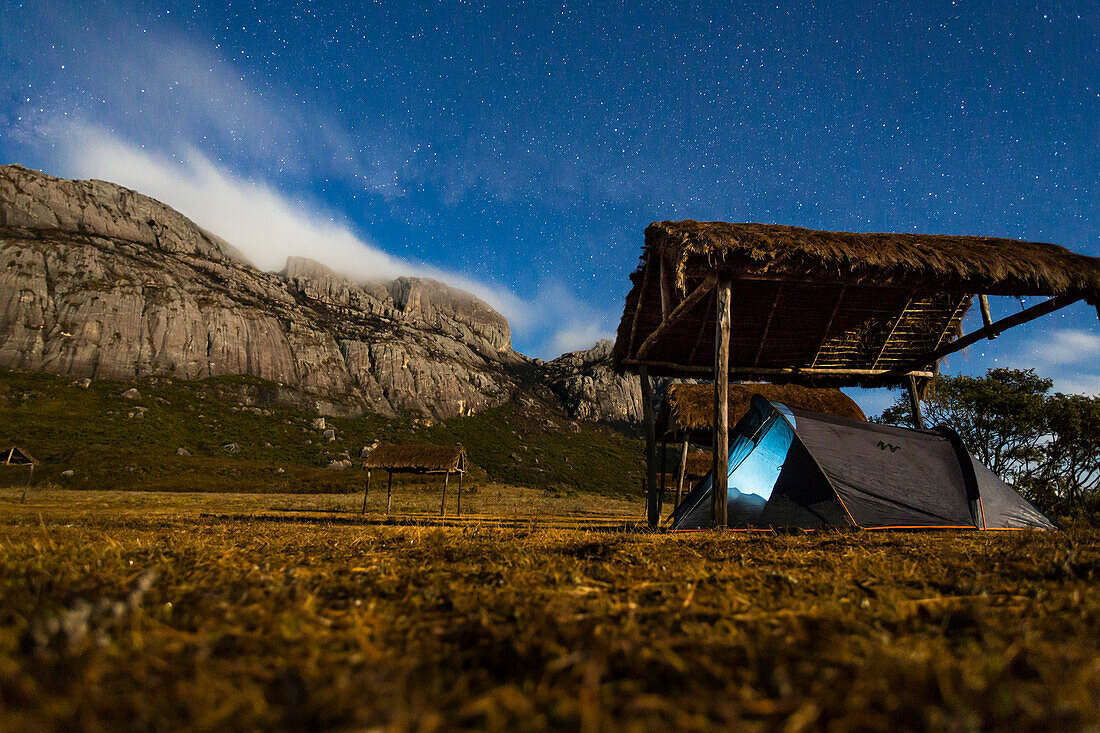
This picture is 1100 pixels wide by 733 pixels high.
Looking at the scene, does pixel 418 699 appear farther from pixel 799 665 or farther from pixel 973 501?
pixel 973 501

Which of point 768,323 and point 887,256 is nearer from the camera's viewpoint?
point 887,256

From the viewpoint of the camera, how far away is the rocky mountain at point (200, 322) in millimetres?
53031

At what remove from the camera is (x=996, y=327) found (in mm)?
8547

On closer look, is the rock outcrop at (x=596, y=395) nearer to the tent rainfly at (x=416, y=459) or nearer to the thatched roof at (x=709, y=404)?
the tent rainfly at (x=416, y=459)

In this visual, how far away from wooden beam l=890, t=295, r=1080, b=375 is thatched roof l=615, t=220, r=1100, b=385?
71mm

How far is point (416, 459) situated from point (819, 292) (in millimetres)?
19399

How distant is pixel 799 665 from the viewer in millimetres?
905

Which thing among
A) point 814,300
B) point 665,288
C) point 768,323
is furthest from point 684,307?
point 814,300

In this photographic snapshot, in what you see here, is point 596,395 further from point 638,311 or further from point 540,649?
point 540,649

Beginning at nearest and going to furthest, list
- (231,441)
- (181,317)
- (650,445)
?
(650,445) < (231,441) < (181,317)

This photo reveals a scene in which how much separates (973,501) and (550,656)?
7.87m

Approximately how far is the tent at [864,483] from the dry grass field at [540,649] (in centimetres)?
429

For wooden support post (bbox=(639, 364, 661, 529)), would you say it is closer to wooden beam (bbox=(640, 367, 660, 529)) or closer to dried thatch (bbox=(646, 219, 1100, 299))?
wooden beam (bbox=(640, 367, 660, 529))

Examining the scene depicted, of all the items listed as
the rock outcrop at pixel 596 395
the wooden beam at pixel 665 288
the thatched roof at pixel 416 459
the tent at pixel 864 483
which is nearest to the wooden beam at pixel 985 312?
the tent at pixel 864 483
